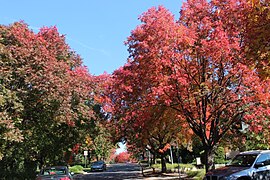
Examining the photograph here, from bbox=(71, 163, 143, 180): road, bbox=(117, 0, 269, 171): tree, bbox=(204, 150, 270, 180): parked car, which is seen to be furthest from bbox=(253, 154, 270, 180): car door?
bbox=(71, 163, 143, 180): road

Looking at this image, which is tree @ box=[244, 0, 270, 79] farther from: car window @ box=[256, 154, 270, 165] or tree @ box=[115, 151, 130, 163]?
tree @ box=[115, 151, 130, 163]

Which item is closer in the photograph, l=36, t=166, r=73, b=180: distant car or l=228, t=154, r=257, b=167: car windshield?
l=228, t=154, r=257, b=167: car windshield

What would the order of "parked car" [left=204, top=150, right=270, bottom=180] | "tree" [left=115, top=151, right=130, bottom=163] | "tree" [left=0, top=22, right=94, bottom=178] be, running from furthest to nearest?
"tree" [left=115, top=151, right=130, bottom=163]
"tree" [left=0, top=22, right=94, bottom=178]
"parked car" [left=204, top=150, right=270, bottom=180]

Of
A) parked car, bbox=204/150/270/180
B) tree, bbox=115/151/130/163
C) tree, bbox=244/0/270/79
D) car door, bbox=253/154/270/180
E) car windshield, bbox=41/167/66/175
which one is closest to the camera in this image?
tree, bbox=244/0/270/79

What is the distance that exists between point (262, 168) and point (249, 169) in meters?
0.63

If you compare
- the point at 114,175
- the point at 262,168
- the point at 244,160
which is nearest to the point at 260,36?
the point at 262,168

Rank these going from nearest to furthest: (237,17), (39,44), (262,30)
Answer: (262,30) < (237,17) < (39,44)

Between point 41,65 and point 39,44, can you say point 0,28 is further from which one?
point 41,65

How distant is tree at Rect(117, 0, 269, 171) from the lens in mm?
14617

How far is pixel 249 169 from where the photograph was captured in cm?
1199

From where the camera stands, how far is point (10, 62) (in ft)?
52.2

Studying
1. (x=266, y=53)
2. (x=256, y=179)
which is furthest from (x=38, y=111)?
(x=266, y=53)

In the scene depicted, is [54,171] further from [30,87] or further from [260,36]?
[260,36]

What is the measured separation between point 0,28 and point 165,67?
10688 millimetres
